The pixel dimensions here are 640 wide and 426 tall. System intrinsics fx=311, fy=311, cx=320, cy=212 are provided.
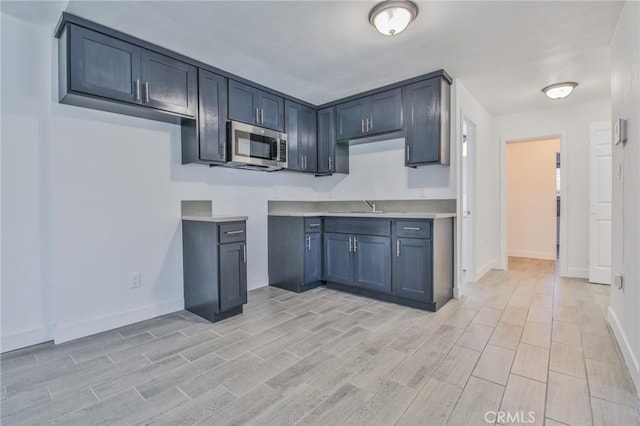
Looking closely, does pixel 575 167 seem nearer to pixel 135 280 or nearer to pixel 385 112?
pixel 385 112

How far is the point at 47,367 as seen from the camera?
6.77 feet

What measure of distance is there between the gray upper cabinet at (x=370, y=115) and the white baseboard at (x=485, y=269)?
2.33 metres

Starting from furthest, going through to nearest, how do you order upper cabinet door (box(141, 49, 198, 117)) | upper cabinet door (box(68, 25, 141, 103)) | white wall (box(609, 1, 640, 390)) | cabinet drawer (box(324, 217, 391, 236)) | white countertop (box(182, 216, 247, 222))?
cabinet drawer (box(324, 217, 391, 236)) < white countertop (box(182, 216, 247, 222)) < upper cabinet door (box(141, 49, 198, 117)) < upper cabinet door (box(68, 25, 141, 103)) < white wall (box(609, 1, 640, 390))

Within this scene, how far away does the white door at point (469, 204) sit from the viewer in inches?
163

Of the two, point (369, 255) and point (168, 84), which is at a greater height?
point (168, 84)

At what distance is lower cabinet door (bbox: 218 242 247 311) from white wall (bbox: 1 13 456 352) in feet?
2.14

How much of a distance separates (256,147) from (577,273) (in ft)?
15.4

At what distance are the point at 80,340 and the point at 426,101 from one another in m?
3.87

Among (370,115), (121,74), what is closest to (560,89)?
(370,115)

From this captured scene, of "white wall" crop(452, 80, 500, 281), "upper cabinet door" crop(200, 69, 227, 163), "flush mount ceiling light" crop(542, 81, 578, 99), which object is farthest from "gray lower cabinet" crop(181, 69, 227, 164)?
"flush mount ceiling light" crop(542, 81, 578, 99)

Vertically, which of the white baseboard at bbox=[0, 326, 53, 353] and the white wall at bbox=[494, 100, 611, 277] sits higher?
the white wall at bbox=[494, 100, 611, 277]

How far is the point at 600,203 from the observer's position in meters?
4.00

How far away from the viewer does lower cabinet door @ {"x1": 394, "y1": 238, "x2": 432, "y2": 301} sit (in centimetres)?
303

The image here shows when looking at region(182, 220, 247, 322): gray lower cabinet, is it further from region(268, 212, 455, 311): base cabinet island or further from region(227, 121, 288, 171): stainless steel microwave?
region(268, 212, 455, 311): base cabinet island
